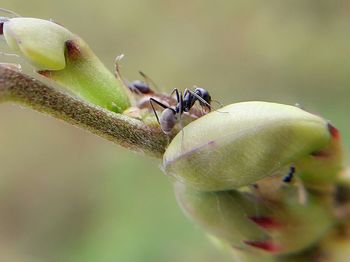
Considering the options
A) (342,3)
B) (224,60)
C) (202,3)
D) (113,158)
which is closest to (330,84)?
(342,3)

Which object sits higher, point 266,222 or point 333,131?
point 333,131

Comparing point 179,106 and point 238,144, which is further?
point 179,106

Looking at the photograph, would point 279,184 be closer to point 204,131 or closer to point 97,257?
point 204,131

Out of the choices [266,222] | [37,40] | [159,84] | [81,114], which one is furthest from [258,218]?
[159,84]

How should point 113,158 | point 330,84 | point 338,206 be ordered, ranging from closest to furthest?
point 338,206 → point 330,84 → point 113,158

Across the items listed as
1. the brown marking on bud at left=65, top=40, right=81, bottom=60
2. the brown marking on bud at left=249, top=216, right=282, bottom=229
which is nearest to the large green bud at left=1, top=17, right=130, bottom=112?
the brown marking on bud at left=65, top=40, right=81, bottom=60

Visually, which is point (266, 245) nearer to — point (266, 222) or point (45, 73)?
point (266, 222)
